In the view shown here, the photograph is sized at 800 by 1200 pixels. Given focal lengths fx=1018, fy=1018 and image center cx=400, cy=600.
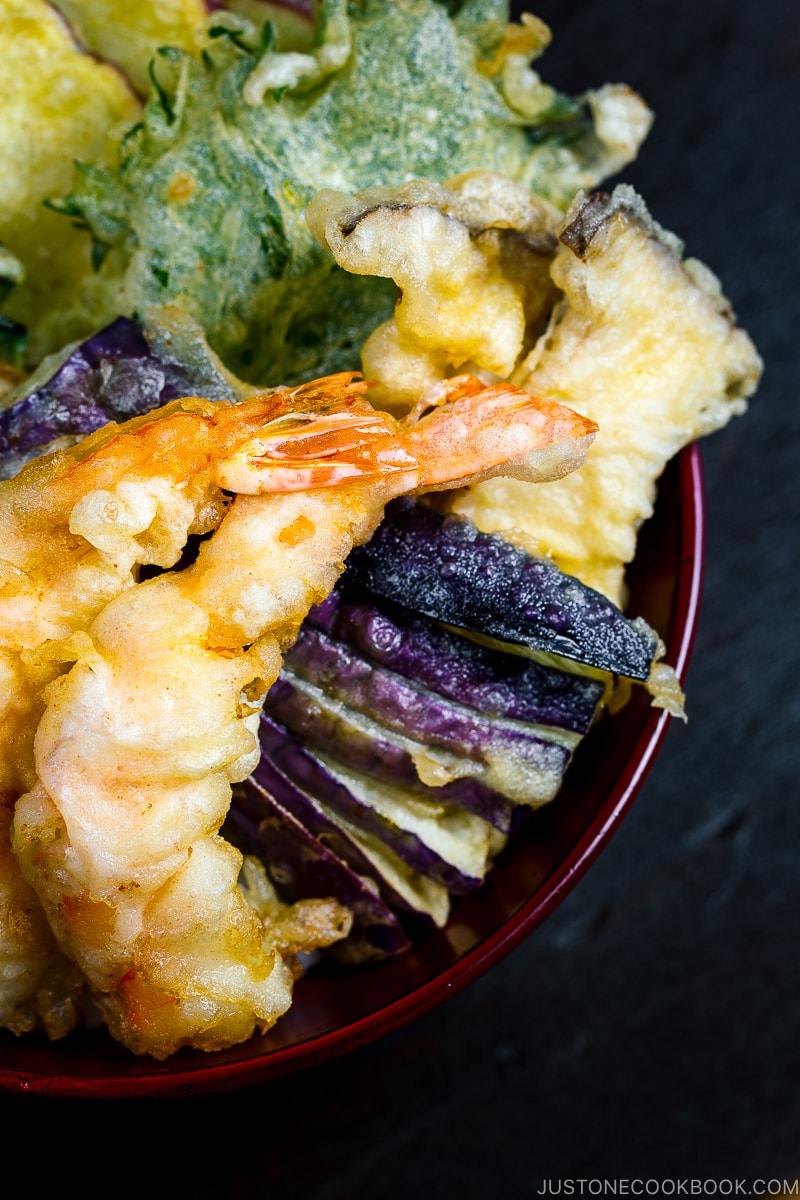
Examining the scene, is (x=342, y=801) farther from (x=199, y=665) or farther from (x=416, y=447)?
(x=416, y=447)

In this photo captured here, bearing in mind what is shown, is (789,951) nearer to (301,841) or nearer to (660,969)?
(660,969)

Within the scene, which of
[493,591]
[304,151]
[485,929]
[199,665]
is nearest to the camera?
[199,665]

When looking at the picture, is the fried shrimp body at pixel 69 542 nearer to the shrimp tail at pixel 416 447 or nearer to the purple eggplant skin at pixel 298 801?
the shrimp tail at pixel 416 447

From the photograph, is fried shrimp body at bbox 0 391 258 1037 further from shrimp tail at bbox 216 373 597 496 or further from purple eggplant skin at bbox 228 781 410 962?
purple eggplant skin at bbox 228 781 410 962

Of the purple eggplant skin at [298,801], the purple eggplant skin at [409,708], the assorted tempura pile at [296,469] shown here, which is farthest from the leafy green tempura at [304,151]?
the purple eggplant skin at [298,801]

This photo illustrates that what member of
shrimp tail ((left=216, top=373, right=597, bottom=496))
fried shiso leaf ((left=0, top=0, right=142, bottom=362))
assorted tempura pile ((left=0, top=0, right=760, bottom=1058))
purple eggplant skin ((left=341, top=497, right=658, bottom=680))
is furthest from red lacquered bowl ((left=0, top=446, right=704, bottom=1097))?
fried shiso leaf ((left=0, top=0, right=142, bottom=362))

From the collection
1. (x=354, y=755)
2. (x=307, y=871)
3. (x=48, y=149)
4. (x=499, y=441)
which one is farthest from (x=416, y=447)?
(x=48, y=149)
